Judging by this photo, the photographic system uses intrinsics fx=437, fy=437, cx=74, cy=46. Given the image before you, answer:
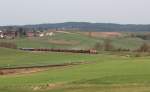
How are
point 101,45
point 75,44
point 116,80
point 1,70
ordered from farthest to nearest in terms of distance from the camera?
1. point 75,44
2. point 101,45
3. point 1,70
4. point 116,80

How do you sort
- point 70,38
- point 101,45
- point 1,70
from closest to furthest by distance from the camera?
point 1,70, point 101,45, point 70,38

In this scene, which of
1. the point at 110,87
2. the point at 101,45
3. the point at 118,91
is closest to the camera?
the point at 118,91

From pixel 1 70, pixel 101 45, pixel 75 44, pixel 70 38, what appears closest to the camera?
pixel 1 70

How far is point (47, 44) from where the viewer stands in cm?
11431

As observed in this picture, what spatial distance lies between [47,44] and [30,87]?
8705 cm

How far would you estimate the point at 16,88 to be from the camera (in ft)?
89.7

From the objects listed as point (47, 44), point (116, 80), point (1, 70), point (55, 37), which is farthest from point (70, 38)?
point (116, 80)

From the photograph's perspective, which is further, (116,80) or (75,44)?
(75,44)

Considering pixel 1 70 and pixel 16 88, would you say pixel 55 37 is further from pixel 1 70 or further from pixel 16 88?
pixel 16 88

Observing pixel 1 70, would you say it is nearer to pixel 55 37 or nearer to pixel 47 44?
pixel 47 44

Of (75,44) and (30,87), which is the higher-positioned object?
(30,87)

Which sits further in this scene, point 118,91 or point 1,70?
point 1,70

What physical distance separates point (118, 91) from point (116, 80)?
5.53 meters

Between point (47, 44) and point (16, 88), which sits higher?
point (16, 88)
